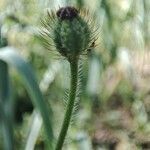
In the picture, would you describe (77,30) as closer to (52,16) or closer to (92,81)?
(52,16)

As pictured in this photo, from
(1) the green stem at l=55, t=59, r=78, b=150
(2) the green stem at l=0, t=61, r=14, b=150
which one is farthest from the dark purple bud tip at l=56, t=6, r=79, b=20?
(2) the green stem at l=0, t=61, r=14, b=150

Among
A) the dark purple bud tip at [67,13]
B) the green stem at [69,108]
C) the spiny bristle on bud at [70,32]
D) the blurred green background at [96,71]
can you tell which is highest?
the dark purple bud tip at [67,13]

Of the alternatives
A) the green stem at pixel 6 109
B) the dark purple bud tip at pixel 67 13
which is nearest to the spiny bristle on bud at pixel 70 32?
the dark purple bud tip at pixel 67 13

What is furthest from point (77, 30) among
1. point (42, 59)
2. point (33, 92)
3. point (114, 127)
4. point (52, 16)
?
point (114, 127)

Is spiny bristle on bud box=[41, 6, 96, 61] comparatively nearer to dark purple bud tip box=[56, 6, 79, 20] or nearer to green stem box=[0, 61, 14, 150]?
dark purple bud tip box=[56, 6, 79, 20]

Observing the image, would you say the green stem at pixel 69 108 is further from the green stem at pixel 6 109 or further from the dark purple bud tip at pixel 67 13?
the green stem at pixel 6 109

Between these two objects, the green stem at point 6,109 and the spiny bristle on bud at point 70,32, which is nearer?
the spiny bristle on bud at point 70,32

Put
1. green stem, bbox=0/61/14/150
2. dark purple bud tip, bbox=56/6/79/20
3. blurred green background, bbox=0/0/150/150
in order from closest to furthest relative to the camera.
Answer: dark purple bud tip, bbox=56/6/79/20
green stem, bbox=0/61/14/150
blurred green background, bbox=0/0/150/150
